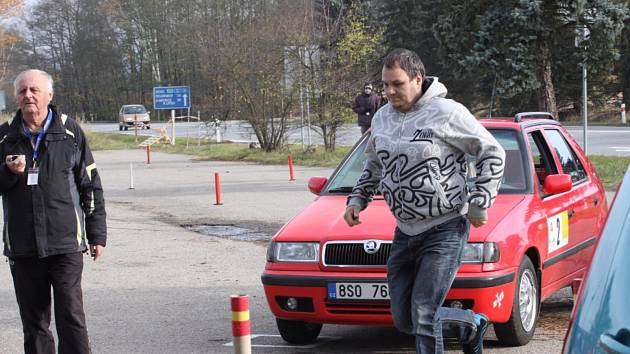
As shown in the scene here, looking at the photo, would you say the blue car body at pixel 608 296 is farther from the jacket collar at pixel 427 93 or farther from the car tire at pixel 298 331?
the car tire at pixel 298 331

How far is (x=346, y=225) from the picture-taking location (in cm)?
650

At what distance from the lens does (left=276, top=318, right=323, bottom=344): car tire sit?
6.87 meters

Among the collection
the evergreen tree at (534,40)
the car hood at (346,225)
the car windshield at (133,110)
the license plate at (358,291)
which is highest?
the evergreen tree at (534,40)

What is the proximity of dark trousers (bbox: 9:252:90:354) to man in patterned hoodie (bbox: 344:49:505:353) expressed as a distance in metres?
1.83

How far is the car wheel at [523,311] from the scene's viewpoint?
634 centimetres

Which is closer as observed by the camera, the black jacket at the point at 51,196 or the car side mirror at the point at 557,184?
the black jacket at the point at 51,196

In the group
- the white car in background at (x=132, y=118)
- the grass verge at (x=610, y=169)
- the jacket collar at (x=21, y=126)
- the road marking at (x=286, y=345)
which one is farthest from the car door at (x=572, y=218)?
the white car in background at (x=132, y=118)

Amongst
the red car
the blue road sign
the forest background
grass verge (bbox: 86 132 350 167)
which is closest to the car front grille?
the red car

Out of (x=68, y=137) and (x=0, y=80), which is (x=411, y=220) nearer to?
(x=68, y=137)

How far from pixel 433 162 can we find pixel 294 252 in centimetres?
183

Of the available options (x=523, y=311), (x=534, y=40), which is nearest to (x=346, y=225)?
(x=523, y=311)

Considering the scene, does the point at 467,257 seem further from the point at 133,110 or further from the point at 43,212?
the point at 133,110

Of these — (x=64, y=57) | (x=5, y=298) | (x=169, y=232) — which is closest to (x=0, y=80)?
(x=64, y=57)

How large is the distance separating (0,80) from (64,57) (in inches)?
1128
